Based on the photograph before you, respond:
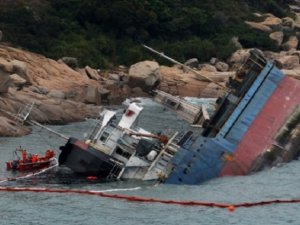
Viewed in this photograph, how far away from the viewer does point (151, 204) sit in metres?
33.8

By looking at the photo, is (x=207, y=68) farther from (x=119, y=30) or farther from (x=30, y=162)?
(x=30, y=162)

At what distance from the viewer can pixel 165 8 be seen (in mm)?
107125

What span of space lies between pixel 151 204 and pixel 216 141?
750 centimetres

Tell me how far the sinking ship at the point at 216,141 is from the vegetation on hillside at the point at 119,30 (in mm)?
48712

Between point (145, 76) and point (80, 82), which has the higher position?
point (145, 76)

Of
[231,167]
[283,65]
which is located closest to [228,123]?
[231,167]

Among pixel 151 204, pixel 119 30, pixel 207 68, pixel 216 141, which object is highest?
pixel 216 141

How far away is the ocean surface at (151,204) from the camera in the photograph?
31422 millimetres

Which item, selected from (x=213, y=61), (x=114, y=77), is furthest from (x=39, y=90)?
(x=213, y=61)

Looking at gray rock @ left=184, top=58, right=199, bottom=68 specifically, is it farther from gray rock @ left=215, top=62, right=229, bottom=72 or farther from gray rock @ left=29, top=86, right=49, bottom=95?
gray rock @ left=29, top=86, right=49, bottom=95

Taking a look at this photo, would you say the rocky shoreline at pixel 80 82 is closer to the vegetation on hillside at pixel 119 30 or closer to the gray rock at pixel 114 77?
the gray rock at pixel 114 77

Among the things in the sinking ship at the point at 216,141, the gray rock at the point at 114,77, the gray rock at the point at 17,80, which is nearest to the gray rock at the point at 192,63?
the gray rock at the point at 114,77

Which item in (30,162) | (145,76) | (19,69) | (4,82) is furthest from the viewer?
(145,76)

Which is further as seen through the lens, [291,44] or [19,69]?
[291,44]
